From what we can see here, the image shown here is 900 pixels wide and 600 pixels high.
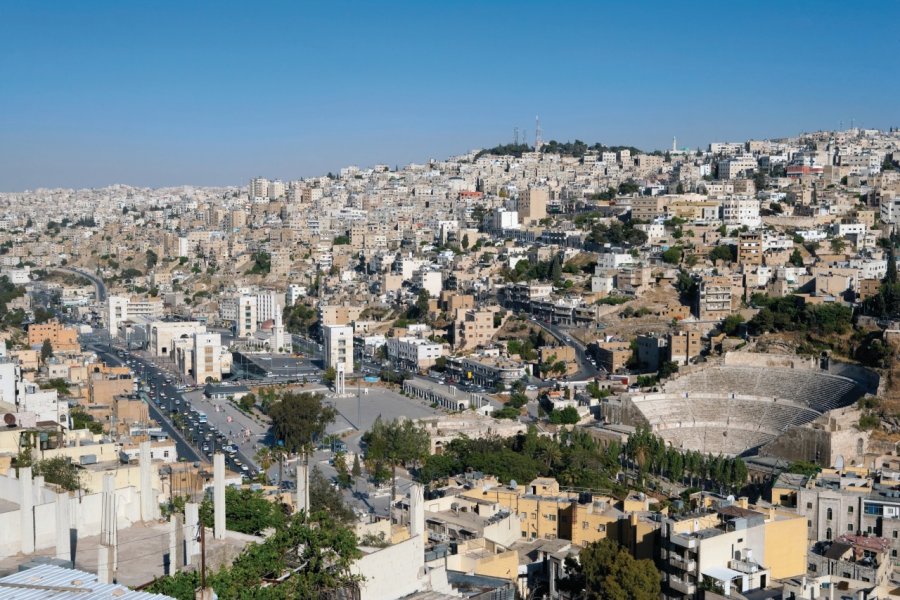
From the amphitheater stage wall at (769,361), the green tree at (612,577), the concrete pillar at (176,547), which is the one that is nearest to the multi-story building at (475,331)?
the amphitheater stage wall at (769,361)

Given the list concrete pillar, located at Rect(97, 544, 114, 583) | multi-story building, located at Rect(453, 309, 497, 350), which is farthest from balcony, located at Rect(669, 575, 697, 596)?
multi-story building, located at Rect(453, 309, 497, 350)

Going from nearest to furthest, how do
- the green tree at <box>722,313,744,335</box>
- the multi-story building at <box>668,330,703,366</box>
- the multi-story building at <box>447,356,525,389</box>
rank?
1. the multi-story building at <box>668,330,703,366</box>
2. the green tree at <box>722,313,744,335</box>
3. the multi-story building at <box>447,356,525,389</box>

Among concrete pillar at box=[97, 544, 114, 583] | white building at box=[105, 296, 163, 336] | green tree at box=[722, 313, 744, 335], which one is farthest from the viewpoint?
white building at box=[105, 296, 163, 336]

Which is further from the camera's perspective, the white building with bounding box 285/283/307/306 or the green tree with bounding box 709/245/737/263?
the white building with bounding box 285/283/307/306

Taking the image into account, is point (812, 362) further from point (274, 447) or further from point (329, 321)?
point (329, 321)

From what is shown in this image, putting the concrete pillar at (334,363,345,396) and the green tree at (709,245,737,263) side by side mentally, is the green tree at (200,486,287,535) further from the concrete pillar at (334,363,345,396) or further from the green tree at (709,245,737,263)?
the green tree at (709,245,737,263)

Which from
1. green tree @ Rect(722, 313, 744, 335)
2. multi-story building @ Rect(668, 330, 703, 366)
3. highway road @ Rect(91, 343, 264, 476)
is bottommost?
highway road @ Rect(91, 343, 264, 476)
